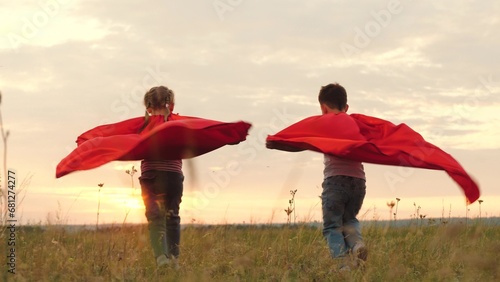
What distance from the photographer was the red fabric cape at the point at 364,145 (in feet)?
22.2

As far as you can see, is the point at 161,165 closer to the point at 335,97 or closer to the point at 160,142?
the point at 160,142

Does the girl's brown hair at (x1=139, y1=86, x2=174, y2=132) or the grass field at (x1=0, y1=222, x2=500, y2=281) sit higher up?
the girl's brown hair at (x1=139, y1=86, x2=174, y2=132)

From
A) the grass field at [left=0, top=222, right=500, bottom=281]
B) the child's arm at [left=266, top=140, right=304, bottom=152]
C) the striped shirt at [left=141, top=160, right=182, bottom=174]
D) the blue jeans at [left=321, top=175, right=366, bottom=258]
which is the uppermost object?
the child's arm at [left=266, top=140, right=304, bottom=152]

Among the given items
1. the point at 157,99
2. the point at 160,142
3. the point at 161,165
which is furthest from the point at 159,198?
the point at 157,99

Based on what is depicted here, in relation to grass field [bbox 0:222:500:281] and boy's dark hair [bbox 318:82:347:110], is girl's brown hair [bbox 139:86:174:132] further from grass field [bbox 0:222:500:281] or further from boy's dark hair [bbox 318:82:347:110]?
boy's dark hair [bbox 318:82:347:110]

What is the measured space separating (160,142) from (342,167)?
6.43 ft

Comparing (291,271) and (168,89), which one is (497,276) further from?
(168,89)

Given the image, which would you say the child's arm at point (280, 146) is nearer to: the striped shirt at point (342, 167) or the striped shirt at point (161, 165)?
the striped shirt at point (342, 167)

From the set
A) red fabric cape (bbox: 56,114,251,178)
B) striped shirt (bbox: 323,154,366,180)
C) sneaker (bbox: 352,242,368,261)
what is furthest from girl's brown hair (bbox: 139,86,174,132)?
sneaker (bbox: 352,242,368,261)

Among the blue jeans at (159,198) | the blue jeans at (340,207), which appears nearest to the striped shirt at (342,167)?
the blue jeans at (340,207)

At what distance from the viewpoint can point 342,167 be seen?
6.96 metres

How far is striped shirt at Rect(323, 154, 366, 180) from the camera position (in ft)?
22.8

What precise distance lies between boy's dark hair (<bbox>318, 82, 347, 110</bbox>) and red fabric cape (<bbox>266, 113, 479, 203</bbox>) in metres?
0.24

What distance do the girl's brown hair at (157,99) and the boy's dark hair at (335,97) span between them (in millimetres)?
1785
